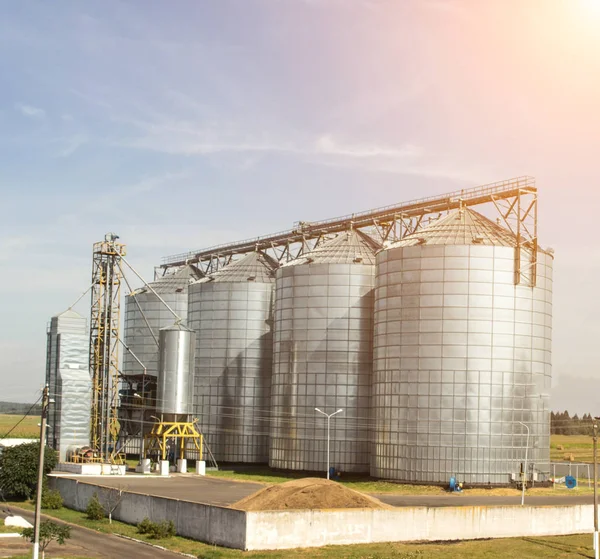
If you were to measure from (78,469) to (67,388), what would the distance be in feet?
37.1

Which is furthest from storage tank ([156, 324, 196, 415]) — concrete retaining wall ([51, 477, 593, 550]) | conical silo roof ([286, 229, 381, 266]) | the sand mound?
the sand mound

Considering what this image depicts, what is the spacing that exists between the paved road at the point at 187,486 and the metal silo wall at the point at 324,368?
11.8m

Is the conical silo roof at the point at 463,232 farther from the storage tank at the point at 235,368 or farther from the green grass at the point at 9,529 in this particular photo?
the green grass at the point at 9,529

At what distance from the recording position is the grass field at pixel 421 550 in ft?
180

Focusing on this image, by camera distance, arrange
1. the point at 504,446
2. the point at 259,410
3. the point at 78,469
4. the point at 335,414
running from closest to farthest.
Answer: the point at 504,446 < the point at 78,469 < the point at 335,414 < the point at 259,410

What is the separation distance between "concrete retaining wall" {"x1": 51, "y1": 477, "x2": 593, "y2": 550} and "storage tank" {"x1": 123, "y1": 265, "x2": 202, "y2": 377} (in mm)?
75502

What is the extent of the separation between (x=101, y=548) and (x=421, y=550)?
64.8ft

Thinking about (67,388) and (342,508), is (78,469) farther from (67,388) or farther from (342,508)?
(342,508)

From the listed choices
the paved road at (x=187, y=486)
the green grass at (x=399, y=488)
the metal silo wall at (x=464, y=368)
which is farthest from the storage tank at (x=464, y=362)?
the paved road at (x=187, y=486)

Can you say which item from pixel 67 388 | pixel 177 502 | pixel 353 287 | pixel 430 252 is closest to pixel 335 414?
pixel 353 287

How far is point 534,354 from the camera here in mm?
93688

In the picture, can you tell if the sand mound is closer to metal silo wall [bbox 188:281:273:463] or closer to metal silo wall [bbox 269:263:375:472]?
metal silo wall [bbox 269:263:375:472]

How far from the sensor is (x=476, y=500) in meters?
80.1

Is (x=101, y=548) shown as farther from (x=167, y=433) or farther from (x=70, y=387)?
(x=70, y=387)
